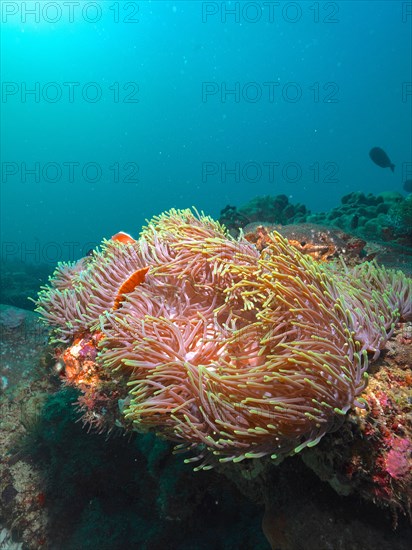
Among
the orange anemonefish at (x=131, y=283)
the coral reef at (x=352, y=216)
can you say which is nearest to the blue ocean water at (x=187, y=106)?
the coral reef at (x=352, y=216)

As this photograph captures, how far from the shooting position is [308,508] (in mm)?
2408

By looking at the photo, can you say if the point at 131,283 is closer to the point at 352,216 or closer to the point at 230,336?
the point at 230,336

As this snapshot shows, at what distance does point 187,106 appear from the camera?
5049 inches

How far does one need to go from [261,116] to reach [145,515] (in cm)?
14553

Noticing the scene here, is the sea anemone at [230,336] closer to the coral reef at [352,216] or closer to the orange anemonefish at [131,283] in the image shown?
the orange anemonefish at [131,283]

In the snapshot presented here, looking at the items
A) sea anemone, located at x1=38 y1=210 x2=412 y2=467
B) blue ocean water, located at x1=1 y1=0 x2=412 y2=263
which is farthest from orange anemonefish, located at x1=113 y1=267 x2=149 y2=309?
blue ocean water, located at x1=1 y1=0 x2=412 y2=263

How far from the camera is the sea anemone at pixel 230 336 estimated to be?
1.95m

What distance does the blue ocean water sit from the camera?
9544 cm

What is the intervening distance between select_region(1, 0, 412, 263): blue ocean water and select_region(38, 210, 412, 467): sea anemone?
81780 mm

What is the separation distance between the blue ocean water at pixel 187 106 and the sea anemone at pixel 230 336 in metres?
81.8

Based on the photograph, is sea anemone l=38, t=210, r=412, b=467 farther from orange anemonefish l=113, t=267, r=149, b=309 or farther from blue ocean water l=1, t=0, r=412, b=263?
blue ocean water l=1, t=0, r=412, b=263

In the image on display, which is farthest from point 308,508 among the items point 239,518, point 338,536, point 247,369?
point 239,518

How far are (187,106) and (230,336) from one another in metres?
140

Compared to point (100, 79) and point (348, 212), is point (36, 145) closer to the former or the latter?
point (100, 79)
